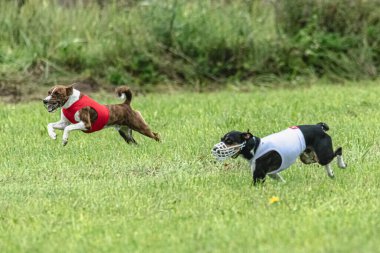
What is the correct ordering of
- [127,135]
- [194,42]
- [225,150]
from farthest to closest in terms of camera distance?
[194,42]
[127,135]
[225,150]

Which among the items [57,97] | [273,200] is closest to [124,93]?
[57,97]

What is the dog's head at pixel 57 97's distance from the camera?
8312mm

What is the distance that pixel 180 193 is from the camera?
23.4ft

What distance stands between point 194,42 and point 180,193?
26.9 feet

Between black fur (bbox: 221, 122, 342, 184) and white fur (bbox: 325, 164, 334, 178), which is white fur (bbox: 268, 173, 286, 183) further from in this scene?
white fur (bbox: 325, 164, 334, 178)

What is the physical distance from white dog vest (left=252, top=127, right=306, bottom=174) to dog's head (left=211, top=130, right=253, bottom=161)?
0.60ft

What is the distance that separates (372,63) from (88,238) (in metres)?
10.2

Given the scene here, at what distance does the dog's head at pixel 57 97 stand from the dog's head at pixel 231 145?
2.02 m

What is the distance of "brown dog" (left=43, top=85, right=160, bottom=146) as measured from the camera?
8.37 metres

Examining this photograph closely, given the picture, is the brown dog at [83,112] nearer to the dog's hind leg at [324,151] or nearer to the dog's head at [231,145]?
the dog's head at [231,145]

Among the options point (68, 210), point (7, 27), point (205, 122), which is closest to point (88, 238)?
point (68, 210)

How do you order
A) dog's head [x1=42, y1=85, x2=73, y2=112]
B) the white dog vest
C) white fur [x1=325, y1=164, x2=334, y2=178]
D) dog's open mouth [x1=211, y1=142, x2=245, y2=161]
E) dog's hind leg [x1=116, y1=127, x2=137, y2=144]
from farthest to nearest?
dog's hind leg [x1=116, y1=127, x2=137, y2=144] < dog's head [x1=42, y1=85, x2=73, y2=112] < white fur [x1=325, y1=164, x2=334, y2=178] < the white dog vest < dog's open mouth [x1=211, y1=142, x2=245, y2=161]

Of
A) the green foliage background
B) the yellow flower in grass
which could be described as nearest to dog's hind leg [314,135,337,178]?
the yellow flower in grass

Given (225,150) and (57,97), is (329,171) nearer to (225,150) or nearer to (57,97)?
(225,150)
